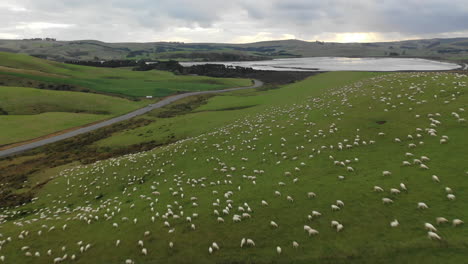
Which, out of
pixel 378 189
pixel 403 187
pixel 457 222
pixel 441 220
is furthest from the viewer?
pixel 378 189

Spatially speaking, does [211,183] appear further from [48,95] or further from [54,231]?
[48,95]

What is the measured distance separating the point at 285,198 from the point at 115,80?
16145 cm

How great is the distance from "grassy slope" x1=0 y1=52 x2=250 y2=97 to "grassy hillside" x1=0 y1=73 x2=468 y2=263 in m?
105

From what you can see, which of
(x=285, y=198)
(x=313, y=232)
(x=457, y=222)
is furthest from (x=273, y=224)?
(x=457, y=222)

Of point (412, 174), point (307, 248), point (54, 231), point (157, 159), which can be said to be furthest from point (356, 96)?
point (54, 231)

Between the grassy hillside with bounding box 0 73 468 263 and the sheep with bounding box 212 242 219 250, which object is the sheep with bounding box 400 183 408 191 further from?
the sheep with bounding box 212 242 219 250

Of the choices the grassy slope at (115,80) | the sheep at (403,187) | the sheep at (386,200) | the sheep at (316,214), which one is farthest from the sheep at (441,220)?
the grassy slope at (115,80)

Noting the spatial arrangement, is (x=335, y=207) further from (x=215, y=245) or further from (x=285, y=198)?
Answer: (x=215, y=245)

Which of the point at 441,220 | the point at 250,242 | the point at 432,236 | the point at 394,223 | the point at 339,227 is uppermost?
the point at 441,220

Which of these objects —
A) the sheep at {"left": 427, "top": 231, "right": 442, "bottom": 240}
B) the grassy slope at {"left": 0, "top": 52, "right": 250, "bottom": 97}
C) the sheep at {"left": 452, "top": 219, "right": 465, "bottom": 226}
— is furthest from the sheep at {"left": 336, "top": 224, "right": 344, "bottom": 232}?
the grassy slope at {"left": 0, "top": 52, "right": 250, "bottom": 97}

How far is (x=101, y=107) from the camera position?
98.2 meters

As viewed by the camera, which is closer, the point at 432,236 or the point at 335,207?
the point at 432,236

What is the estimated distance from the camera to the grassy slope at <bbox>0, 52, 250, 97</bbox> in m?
134

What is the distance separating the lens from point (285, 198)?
17141 mm
